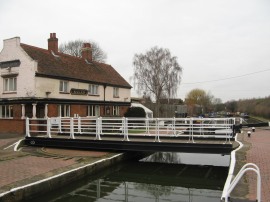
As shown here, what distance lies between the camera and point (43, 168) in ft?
38.2

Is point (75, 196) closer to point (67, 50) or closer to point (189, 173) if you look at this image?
point (189, 173)

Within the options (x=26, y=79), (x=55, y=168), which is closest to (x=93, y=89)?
(x=26, y=79)

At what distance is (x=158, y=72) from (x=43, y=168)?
1366 inches

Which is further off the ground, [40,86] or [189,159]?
[40,86]

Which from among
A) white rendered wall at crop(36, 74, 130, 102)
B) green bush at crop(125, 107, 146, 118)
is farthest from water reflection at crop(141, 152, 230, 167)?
green bush at crop(125, 107, 146, 118)

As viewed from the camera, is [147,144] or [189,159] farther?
[189,159]

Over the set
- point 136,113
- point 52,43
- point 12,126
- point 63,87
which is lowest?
point 12,126

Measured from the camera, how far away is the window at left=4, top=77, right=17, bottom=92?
2432 centimetres

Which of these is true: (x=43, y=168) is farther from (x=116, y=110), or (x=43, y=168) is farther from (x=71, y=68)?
(x=116, y=110)

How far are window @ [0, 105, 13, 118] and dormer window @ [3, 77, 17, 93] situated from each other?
1.34 metres

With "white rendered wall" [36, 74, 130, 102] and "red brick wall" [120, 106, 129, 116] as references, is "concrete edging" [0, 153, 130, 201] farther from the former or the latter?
"red brick wall" [120, 106, 129, 116]

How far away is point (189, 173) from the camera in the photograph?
46.9 ft

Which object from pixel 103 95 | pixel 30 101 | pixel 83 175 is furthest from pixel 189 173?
pixel 103 95

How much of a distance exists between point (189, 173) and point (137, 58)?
33772 millimetres
